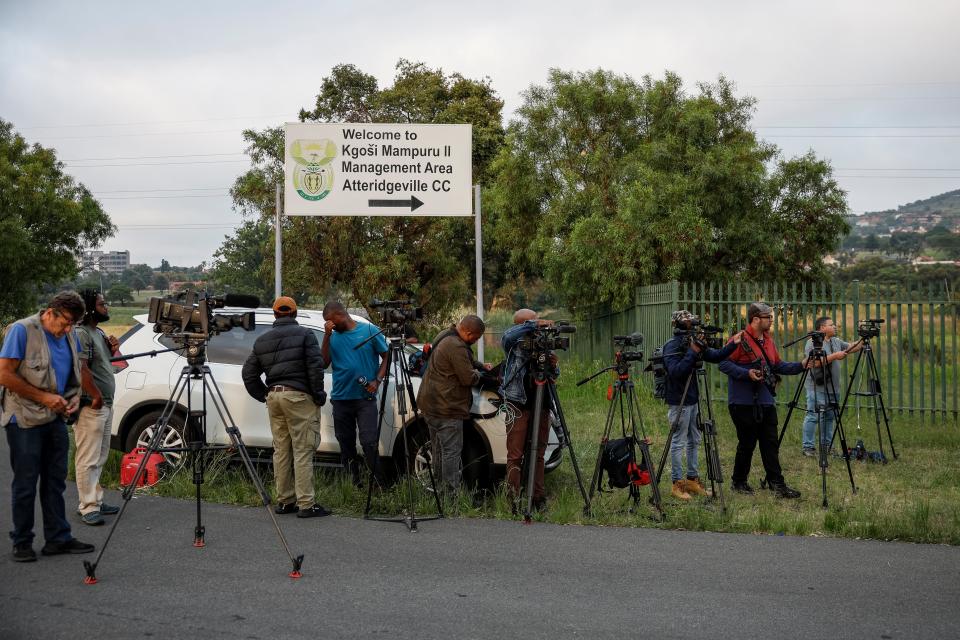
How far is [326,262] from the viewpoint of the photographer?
100ft

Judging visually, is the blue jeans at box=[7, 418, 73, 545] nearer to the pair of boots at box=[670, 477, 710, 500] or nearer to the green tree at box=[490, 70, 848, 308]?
the pair of boots at box=[670, 477, 710, 500]

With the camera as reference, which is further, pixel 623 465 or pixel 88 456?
pixel 623 465

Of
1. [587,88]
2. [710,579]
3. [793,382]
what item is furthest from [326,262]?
[710,579]

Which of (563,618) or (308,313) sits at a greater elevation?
(308,313)

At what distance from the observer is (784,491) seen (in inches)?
354

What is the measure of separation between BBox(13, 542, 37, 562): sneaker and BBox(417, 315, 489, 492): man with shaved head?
3311 millimetres

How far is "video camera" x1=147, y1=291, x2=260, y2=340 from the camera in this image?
24.3ft

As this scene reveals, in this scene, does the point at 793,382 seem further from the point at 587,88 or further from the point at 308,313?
the point at 587,88

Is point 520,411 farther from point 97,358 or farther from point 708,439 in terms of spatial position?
point 97,358

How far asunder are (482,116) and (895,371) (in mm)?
21883

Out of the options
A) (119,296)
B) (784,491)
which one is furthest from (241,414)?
(119,296)

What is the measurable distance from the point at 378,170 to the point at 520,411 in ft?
23.0

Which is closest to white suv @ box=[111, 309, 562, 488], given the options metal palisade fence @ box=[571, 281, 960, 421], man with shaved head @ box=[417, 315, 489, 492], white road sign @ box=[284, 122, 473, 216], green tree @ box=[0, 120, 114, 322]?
man with shaved head @ box=[417, 315, 489, 492]

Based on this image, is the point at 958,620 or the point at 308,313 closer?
the point at 958,620
